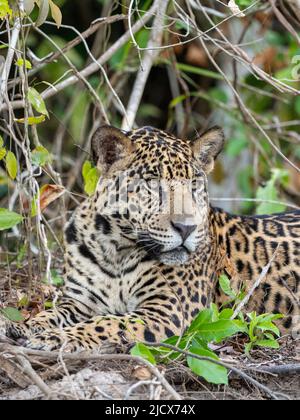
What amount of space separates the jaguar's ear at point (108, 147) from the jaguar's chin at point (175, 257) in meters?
0.79

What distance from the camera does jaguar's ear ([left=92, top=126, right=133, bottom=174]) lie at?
23.1 feet

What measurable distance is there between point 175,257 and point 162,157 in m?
0.72

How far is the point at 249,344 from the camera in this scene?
6.41 m

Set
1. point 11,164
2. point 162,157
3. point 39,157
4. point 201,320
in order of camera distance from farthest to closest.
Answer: point 39,157 → point 162,157 → point 11,164 → point 201,320

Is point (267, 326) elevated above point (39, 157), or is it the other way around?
point (39, 157)

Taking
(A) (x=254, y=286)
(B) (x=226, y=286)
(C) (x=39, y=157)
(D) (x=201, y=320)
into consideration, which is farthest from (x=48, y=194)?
(D) (x=201, y=320)

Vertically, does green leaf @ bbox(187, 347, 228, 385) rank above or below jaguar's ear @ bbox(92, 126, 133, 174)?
below

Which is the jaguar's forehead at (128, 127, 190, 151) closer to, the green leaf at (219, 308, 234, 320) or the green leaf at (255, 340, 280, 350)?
the green leaf at (219, 308, 234, 320)

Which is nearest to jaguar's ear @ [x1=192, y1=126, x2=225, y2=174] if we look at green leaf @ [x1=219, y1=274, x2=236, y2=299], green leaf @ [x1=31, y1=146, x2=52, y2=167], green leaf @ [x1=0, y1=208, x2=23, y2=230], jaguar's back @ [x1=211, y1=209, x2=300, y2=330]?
jaguar's back @ [x1=211, y1=209, x2=300, y2=330]

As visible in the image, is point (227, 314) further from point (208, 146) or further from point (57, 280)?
point (57, 280)

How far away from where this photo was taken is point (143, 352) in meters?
5.66

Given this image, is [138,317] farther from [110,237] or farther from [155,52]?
[155,52]

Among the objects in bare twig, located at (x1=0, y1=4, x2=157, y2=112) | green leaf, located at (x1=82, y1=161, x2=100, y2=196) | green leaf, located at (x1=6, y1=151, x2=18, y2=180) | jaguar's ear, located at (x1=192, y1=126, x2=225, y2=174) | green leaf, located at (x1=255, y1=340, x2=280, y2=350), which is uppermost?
bare twig, located at (x1=0, y1=4, x2=157, y2=112)
